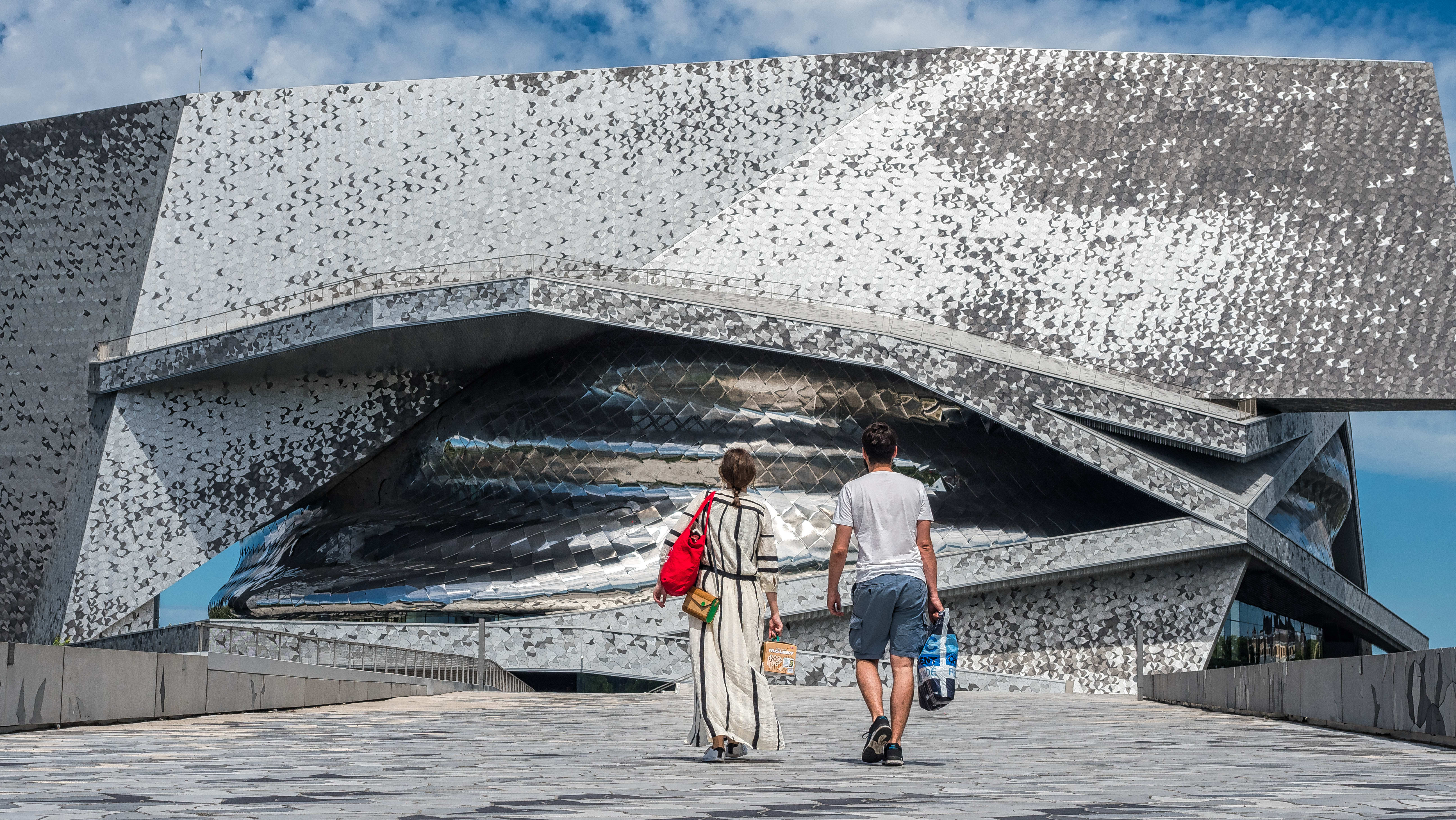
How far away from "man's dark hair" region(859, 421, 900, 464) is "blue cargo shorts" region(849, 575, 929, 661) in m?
0.55

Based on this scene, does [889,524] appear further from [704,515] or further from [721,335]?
[721,335]

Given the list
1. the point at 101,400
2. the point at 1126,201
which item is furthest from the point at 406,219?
the point at 1126,201

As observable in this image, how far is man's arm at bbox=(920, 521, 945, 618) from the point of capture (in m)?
6.11

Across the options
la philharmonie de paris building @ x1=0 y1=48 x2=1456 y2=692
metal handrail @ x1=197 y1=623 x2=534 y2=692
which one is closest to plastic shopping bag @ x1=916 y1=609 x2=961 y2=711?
metal handrail @ x1=197 y1=623 x2=534 y2=692

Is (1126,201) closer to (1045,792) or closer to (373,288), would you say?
(373,288)

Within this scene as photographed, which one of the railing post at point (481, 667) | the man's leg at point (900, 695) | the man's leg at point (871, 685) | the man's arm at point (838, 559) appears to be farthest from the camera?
the railing post at point (481, 667)

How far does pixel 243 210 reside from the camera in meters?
30.2

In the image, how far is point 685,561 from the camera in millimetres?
6262

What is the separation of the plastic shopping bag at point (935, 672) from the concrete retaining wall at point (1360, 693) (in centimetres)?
224

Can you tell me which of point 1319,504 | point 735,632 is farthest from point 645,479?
point 735,632

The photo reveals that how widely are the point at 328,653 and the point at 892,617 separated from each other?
8.56m

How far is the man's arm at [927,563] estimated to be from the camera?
6.11m

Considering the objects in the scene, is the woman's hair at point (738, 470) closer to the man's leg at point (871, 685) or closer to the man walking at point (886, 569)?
the man walking at point (886, 569)

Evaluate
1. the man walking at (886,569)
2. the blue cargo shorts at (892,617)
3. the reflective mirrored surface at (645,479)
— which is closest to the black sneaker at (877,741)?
the man walking at (886,569)
